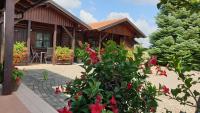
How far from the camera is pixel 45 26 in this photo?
21.3m

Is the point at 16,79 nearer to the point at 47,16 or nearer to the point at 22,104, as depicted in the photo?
the point at 22,104

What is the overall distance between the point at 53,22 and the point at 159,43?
1059 centimetres

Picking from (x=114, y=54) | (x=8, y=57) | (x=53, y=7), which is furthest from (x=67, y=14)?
(x=114, y=54)

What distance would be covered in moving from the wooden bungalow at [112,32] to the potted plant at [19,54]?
7.03 m

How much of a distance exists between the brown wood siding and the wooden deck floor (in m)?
12.4

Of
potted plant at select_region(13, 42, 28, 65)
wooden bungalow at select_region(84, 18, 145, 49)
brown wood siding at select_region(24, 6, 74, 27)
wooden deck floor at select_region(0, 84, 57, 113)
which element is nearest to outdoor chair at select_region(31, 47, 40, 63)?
potted plant at select_region(13, 42, 28, 65)

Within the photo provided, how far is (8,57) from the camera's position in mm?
6238

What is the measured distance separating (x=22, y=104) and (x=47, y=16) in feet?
45.9

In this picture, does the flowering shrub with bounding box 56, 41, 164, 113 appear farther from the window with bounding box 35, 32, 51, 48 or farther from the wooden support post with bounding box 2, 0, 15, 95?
the window with bounding box 35, 32, 51, 48

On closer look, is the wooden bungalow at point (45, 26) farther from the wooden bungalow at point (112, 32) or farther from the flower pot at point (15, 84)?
the flower pot at point (15, 84)


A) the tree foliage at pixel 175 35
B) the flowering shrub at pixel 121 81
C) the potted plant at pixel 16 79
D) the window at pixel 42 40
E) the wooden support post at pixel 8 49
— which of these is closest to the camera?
the flowering shrub at pixel 121 81

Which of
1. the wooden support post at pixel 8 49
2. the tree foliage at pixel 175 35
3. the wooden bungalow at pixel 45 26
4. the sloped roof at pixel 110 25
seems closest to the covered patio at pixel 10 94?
the wooden support post at pixel 8 49

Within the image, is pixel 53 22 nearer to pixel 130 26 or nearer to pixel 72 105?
pixel 130 26

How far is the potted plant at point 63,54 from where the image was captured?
19266mm
